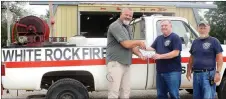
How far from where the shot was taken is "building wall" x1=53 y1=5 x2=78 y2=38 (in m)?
12.2

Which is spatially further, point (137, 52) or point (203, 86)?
point (137, 52)

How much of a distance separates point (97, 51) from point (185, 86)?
1.72m

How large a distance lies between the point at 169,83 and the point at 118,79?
798 mm

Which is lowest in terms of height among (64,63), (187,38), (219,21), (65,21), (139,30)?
(64,63)

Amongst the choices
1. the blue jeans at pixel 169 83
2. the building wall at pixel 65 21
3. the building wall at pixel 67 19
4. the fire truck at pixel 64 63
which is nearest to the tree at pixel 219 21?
the building wall at pixel 67 19

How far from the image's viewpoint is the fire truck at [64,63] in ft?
19.0

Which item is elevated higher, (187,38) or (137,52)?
(187,38)

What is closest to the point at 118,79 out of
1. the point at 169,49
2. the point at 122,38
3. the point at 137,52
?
the point at 137,52

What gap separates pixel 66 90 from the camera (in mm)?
5844

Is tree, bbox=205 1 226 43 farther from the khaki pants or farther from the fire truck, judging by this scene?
the khaki pants

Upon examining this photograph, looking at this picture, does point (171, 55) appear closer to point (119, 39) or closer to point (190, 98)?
point (119, 39)

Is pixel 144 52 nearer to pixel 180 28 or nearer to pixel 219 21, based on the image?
pixel 180 28

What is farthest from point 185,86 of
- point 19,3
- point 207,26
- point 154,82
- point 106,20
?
point 19,3

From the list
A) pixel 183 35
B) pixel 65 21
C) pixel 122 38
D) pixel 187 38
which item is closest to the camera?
pixel 122 38
